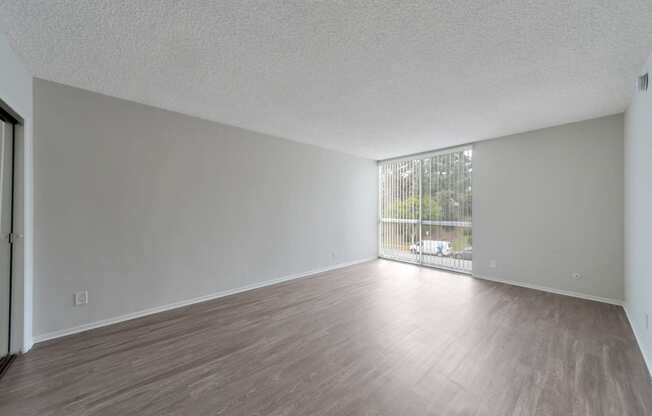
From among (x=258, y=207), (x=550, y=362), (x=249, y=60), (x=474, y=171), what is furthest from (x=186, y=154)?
(x=474, y=171)

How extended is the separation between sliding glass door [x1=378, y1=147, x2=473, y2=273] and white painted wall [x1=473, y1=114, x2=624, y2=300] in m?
0.26

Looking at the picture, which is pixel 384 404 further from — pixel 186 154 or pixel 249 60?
pixel 186 154

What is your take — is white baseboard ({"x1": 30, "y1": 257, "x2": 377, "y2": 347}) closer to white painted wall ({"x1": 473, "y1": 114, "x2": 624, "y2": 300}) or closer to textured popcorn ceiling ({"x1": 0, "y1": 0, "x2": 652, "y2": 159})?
textured popcorn ceiling ({"x1": 0, "y1": 0, "x2": 652, "y2": 159})

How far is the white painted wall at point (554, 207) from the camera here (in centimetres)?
341

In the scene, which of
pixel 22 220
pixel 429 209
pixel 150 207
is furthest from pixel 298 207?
pixel 22 220

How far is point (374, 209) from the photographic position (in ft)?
21.2

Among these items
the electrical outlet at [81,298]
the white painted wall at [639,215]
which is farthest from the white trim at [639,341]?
the electrical outlet at [81,298]

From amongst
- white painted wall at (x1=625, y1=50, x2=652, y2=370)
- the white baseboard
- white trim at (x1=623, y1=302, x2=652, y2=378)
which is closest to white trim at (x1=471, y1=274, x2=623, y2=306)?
white trim at (x1=623, y1=302, x2=652, y2=378)

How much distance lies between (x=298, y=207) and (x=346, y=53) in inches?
120

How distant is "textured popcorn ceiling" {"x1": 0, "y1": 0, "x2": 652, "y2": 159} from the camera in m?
1.60

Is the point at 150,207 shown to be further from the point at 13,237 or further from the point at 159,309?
the point at 159,309

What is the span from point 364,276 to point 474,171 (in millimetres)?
2833

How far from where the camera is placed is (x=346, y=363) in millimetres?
2092

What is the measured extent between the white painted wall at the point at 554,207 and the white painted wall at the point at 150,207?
3277 millimetres
